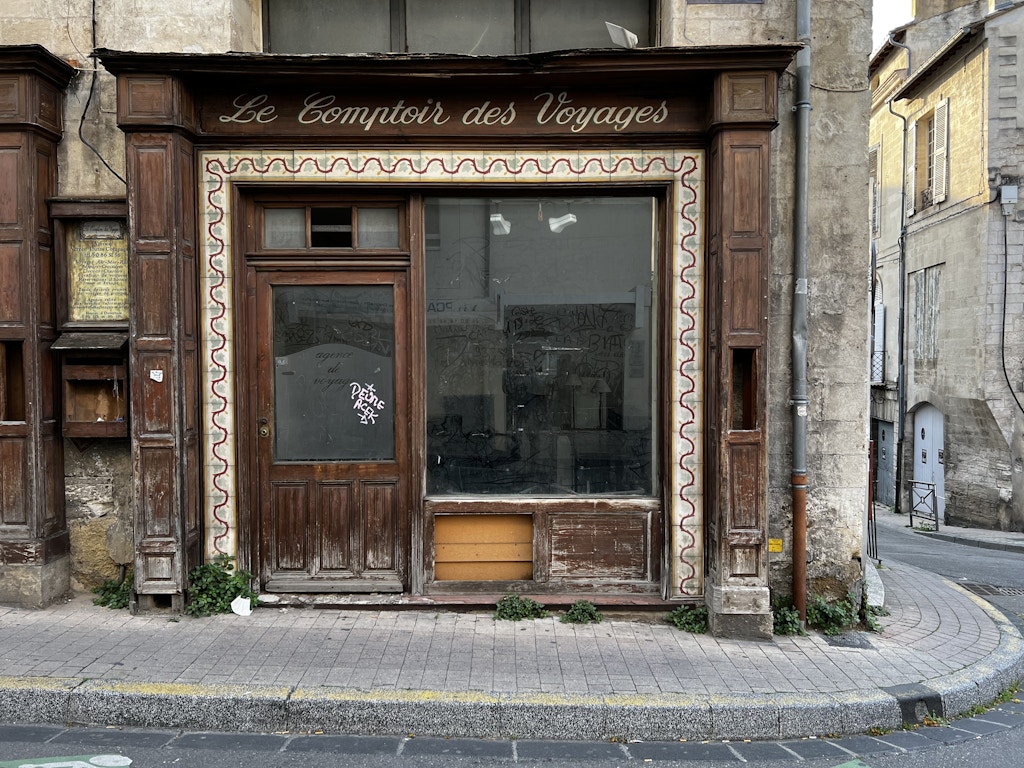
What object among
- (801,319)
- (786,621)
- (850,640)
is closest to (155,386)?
(801,319)

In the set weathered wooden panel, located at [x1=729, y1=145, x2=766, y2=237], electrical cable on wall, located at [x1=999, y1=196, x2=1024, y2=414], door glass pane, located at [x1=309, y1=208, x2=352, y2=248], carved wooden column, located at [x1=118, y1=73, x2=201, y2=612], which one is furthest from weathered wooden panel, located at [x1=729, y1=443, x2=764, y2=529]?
electrical cable on wall, located at [x1=999, y1=196, x2=1024, y2=414]

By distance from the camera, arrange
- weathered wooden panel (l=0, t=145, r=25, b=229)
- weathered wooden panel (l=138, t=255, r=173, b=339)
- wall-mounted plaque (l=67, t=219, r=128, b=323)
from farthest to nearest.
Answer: wall-mounted plaque (l=67, t=219, r=128, b=323), weathered wooden panel (l=0, t=145, r=25, b=229), weathered wooden panel (l=138, t=255, r=173, b=339)

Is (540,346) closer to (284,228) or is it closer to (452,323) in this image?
(452,323)

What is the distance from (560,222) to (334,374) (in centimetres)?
219

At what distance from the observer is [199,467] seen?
5680 mm

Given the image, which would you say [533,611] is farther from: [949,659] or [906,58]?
[906,58]

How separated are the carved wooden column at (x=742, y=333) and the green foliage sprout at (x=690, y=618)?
0.42 feet

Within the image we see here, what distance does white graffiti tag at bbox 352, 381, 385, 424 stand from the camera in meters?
5.92

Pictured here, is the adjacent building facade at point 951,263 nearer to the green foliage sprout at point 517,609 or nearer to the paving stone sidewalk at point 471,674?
the paving stone sidewalk at point 471,674

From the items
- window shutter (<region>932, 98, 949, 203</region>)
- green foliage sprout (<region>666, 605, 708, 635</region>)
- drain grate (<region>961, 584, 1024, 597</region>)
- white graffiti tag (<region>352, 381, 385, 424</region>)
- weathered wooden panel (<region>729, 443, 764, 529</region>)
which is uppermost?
window shutter (<region>932, 98, 949, 203</region>)

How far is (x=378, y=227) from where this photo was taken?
19.3ft

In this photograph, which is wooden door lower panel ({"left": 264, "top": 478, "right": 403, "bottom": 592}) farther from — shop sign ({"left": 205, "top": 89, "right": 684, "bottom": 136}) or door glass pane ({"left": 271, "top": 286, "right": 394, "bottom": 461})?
shop sign ({"left": 205, "top": 89, "right": 684, "bottom": 136})

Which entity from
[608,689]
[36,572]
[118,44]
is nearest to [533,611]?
[608,689]

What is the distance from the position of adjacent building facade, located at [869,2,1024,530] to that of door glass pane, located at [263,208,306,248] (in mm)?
14072
